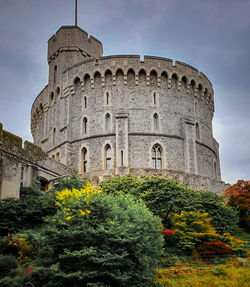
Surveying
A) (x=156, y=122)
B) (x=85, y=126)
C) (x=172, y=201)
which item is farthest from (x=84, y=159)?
(x=172, y=201)

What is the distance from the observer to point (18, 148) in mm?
23375

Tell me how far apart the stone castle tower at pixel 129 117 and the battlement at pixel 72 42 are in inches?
4.5

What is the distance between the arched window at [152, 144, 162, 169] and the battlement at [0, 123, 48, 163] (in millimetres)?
10939

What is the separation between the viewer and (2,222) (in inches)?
705

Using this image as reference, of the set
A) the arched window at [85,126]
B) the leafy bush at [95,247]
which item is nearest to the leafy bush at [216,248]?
the leafy bush at [95,247]

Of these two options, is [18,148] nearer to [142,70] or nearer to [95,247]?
[95,247]

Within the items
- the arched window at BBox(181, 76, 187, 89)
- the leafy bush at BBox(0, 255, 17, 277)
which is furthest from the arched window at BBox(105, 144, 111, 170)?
the leafy bush at BBox(0, 255, 17, 277)

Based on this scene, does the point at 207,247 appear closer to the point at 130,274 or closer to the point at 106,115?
the point at 130,274

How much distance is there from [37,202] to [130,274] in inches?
323

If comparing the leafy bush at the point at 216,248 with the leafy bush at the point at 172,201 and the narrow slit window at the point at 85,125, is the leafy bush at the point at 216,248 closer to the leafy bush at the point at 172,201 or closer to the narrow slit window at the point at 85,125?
the leafy bush at the point at 172,201

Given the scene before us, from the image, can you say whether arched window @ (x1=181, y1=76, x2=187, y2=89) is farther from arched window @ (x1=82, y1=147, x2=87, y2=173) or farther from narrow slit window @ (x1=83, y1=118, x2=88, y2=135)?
arched window @ (x1=82, y1=147, x2=87, y2=173)

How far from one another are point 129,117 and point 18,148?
13.3m

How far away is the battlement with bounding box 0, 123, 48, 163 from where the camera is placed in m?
22.0

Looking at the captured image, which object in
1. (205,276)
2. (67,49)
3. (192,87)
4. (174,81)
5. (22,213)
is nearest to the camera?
(205,276)
